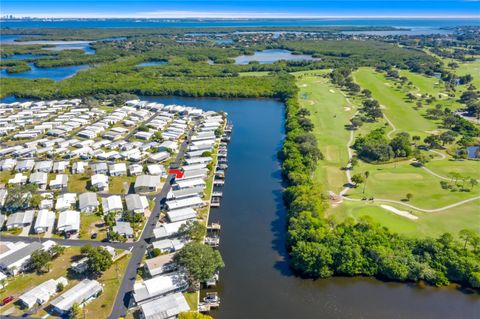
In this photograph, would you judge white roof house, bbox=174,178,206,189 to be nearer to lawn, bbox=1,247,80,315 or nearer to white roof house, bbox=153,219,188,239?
white roof house, bbox=153,219,188,239

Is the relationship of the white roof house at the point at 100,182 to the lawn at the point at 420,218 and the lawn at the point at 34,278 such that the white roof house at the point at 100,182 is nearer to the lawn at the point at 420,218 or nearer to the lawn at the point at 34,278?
the lawn at the point at 34,278

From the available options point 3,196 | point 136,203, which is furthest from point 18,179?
point 136,203

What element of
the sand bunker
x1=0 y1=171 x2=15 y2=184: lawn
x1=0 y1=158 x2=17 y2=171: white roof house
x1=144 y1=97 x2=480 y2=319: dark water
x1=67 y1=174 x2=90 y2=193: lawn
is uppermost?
x1=0 y1=158 x2=17 y2=171: white roof house

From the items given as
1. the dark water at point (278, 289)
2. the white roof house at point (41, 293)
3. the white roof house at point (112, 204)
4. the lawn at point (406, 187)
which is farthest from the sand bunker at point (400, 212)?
the white roof house at point (41, 293)

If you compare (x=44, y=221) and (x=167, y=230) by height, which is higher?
(x=44, y=221)

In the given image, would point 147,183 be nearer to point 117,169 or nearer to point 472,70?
point 117,169

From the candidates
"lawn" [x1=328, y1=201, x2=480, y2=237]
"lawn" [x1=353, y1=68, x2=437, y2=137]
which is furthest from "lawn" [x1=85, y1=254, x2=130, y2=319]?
"lawn" [x1=353, y1=68, x2=437, y2=137]
